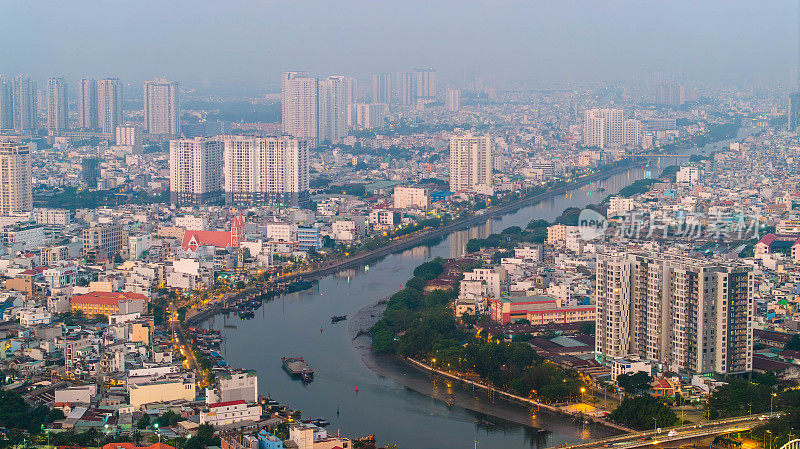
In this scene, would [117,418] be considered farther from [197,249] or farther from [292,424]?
[197,249]

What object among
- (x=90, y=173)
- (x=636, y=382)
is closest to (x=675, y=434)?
(x=636, y=382)

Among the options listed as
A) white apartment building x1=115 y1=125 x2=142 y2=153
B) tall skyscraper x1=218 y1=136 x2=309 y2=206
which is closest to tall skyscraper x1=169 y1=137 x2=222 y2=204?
tall skyscraper x1=218 y1=136 x2=309 y2=206

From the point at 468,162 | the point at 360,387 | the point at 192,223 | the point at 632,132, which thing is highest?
the point at 632,132

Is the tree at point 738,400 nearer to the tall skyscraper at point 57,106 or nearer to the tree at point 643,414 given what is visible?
the tree at point 643,414

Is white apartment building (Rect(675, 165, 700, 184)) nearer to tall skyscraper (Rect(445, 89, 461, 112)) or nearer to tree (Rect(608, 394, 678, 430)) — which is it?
tree (Rect(608, 394, 678, 430))

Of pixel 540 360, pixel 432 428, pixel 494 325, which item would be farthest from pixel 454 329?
pixel 432 428

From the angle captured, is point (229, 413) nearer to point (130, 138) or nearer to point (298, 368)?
point (298, 368)
